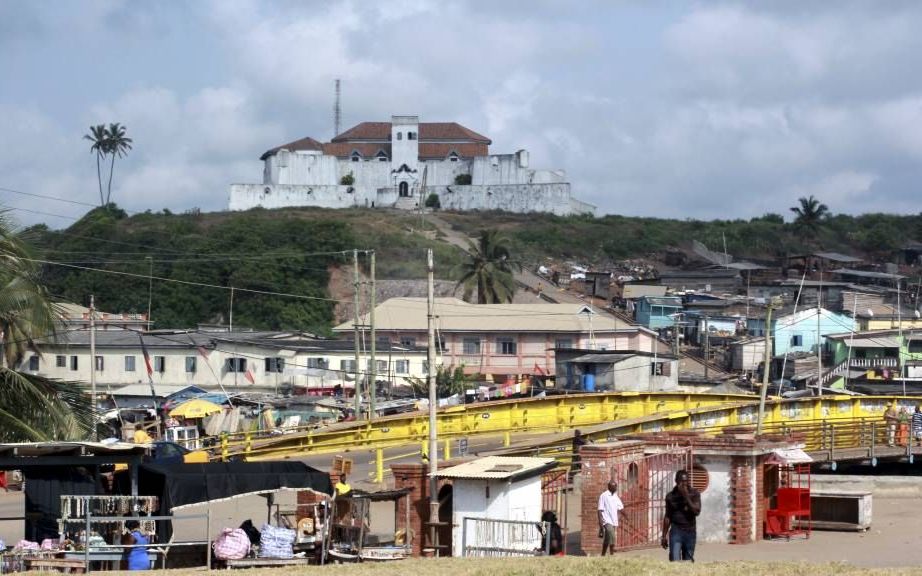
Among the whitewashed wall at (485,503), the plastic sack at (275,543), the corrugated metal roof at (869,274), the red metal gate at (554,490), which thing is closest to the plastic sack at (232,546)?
the plastic sack at (275,543)

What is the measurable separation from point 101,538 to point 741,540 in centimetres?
1106

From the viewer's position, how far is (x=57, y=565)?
19.5 meters

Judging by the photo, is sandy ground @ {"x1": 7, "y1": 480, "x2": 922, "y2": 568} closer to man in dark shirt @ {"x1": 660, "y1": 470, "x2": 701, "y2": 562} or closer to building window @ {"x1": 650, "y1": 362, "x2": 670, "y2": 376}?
man in dark shirt @ {"x1": 660, "y1": 470, "x2": 701, "y2": 562}

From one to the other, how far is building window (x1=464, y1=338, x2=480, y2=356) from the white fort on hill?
83.5 meters

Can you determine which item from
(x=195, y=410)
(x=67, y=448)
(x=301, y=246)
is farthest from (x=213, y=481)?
(x=301, y=246)

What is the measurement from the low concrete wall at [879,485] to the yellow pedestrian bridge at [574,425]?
12.4 ft

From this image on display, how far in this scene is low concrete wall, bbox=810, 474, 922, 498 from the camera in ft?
107

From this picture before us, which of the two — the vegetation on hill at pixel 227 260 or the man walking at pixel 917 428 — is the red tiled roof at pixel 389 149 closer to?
the vegetation on hill at pixel 227 260

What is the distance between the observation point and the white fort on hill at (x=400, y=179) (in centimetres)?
16400

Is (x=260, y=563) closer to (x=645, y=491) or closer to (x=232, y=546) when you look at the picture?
(x=232, y=546)

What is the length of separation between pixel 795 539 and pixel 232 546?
427 inches

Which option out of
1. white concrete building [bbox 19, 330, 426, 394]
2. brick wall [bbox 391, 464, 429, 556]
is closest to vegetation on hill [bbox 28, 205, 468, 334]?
white concrete building [bbox 19, 330, 426, 394]

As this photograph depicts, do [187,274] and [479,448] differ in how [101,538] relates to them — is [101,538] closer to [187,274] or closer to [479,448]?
[479,448]

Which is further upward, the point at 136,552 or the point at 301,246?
the point at 301,246
